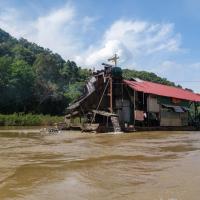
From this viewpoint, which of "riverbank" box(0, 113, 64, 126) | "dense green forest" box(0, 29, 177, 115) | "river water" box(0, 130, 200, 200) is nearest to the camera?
"river water" box(0, 130, 200, 200)

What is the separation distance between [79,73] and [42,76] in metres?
20.5

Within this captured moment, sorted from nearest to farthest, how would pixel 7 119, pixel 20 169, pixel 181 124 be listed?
pixel 20 169 < pixel 181 124 < pixel 7 119

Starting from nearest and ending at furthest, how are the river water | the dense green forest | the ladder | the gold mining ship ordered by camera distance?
the river water < the ladder < the gold mining ship < the dense green forest

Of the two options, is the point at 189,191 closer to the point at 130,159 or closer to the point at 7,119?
the point at 130,159

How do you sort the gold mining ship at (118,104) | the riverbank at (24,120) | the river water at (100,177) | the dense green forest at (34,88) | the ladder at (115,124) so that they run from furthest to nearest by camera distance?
the dense green forest at (34,88) → the riverbank at (24,120) → the gold mining ship at (118,104) → the ladder at (115,124) → the river water at (100,177)

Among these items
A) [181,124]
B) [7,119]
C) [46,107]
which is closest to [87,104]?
[181,124]

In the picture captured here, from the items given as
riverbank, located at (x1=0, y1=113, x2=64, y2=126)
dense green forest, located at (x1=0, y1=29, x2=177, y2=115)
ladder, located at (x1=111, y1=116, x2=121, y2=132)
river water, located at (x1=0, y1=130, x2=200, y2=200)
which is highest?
dense green forest, located at (x1=0, y1=29, x2=177, y2=115)

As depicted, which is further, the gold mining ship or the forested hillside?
the forested hillside

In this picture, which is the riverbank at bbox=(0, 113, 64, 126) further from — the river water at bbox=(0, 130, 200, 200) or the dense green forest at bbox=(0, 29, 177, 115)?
the river water at bbox=(0, 130, 200, 200)

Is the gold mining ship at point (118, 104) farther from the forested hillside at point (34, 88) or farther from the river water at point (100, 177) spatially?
the forested hillside at point (34, 88)

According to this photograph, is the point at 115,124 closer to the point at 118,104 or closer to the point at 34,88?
the point at 118,104

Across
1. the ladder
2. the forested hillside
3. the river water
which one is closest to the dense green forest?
the forested hillside

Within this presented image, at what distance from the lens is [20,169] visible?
9.43 metres

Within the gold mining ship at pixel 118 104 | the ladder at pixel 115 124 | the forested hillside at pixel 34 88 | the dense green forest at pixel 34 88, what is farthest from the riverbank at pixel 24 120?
the ladder at pixel 115 124
